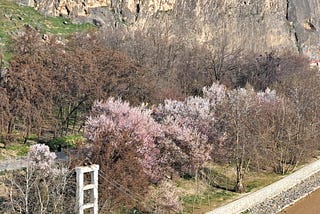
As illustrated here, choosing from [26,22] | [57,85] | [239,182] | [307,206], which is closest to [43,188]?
[239,182]

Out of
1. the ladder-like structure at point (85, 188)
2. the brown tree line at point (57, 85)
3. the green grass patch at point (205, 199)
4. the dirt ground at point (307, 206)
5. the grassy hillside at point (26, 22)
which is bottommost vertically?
the dirt ground at point (307, 206)

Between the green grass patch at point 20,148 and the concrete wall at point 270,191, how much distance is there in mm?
9458

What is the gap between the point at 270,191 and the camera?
26.1 metres

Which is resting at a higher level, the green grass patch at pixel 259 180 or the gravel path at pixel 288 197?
the green grass patch at pixel 259 180

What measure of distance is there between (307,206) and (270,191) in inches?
77.7

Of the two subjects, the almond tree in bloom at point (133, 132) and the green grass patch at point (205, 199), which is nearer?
the almond tree in bloom at point (133, 132)

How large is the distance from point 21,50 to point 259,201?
55.2ft

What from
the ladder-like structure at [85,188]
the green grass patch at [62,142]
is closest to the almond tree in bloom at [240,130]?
the green grass patch at [62,142]

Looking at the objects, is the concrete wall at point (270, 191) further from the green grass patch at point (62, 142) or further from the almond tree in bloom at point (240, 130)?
the green grass patch at point (62, 142)

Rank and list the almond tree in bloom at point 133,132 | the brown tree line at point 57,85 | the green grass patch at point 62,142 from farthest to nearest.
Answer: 1. the brown tree line at point 57,85
2. the green grass patch at point 62,142
3. the almond tree in bloom at point 133,132

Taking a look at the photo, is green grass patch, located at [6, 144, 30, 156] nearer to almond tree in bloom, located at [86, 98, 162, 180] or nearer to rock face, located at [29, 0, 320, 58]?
almond tree in bloom, located at [86, 98, 162, 180]

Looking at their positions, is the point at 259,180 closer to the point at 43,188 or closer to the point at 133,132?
the point at 133,132

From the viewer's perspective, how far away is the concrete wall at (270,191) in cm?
2275

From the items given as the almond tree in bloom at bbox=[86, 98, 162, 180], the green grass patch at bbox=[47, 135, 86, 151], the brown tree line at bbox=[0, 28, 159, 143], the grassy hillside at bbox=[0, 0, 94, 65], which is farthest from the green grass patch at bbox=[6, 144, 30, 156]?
the grassy hillside at bbox=[0, 0, 94, 65]
